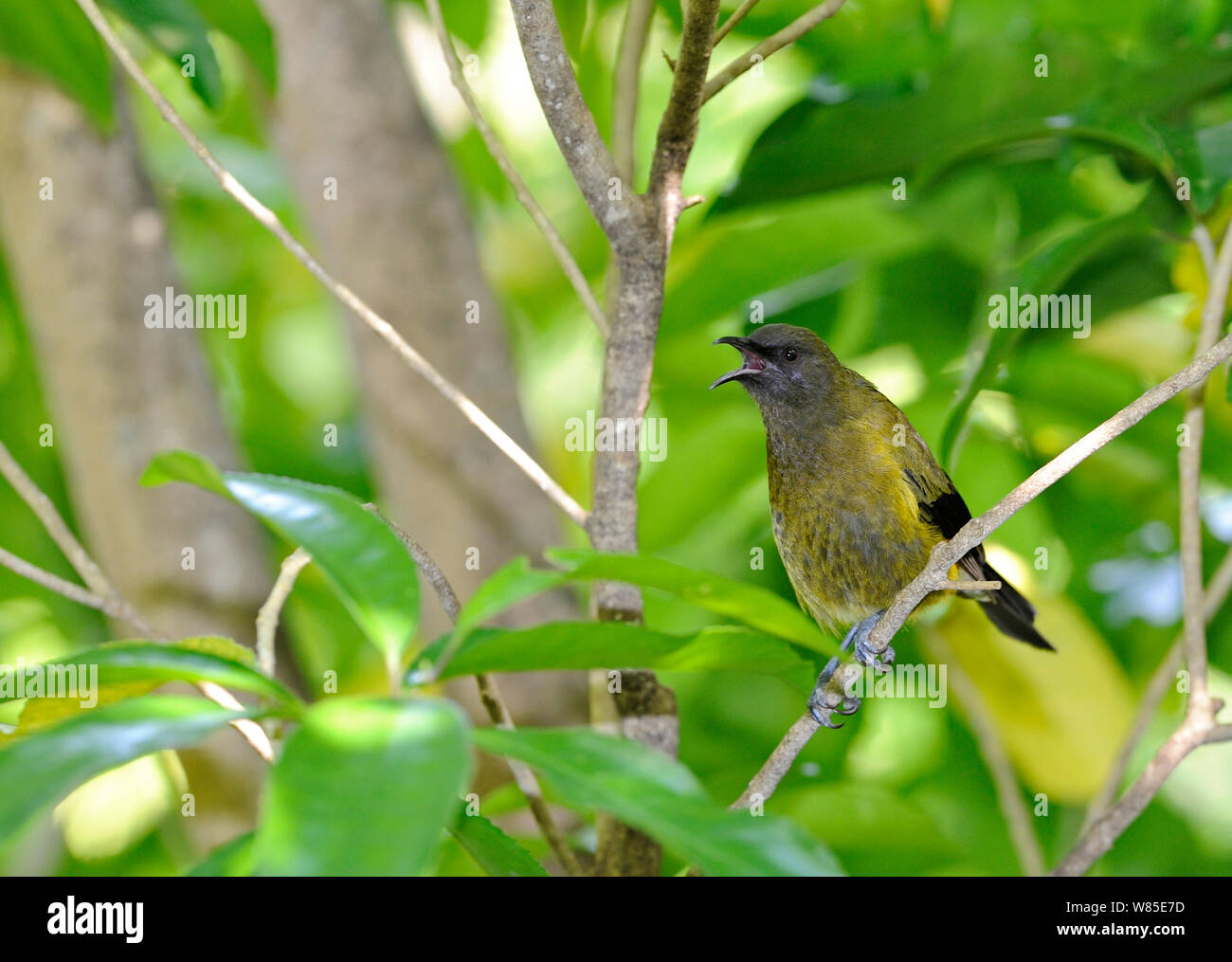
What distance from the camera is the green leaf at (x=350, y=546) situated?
0.85 metres

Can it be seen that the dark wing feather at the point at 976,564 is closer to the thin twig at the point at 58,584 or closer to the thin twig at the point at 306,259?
the thin twig at the point at 306,259

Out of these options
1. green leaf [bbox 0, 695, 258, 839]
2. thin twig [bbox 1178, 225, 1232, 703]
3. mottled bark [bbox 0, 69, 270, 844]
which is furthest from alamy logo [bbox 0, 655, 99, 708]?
thin twig [bbox 1178, 225, 1232, 703]

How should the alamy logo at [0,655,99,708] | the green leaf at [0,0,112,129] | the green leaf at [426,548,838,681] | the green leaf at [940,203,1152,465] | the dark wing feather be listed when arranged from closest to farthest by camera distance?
1. the green leaf at [426,548,838,681]
2. the alamy logo at [0,655,99,708]
3. the green leaf at [940,203,1152,465]
4. the green leaf at [0,0,112,129]
5. the dark wing feather

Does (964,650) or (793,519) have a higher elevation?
(793,519)

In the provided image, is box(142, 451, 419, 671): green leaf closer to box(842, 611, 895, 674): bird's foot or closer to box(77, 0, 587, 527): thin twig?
box(77, 0, 587, 527): thin twig

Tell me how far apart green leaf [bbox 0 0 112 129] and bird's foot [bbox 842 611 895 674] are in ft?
4.93

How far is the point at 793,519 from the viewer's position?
1.94 meters

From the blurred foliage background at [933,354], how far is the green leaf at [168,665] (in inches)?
26.8

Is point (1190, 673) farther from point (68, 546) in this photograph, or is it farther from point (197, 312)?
point (197, 312)

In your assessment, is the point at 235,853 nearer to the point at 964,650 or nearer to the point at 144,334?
the point at 144,334

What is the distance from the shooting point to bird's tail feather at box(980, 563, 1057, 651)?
1.91m
